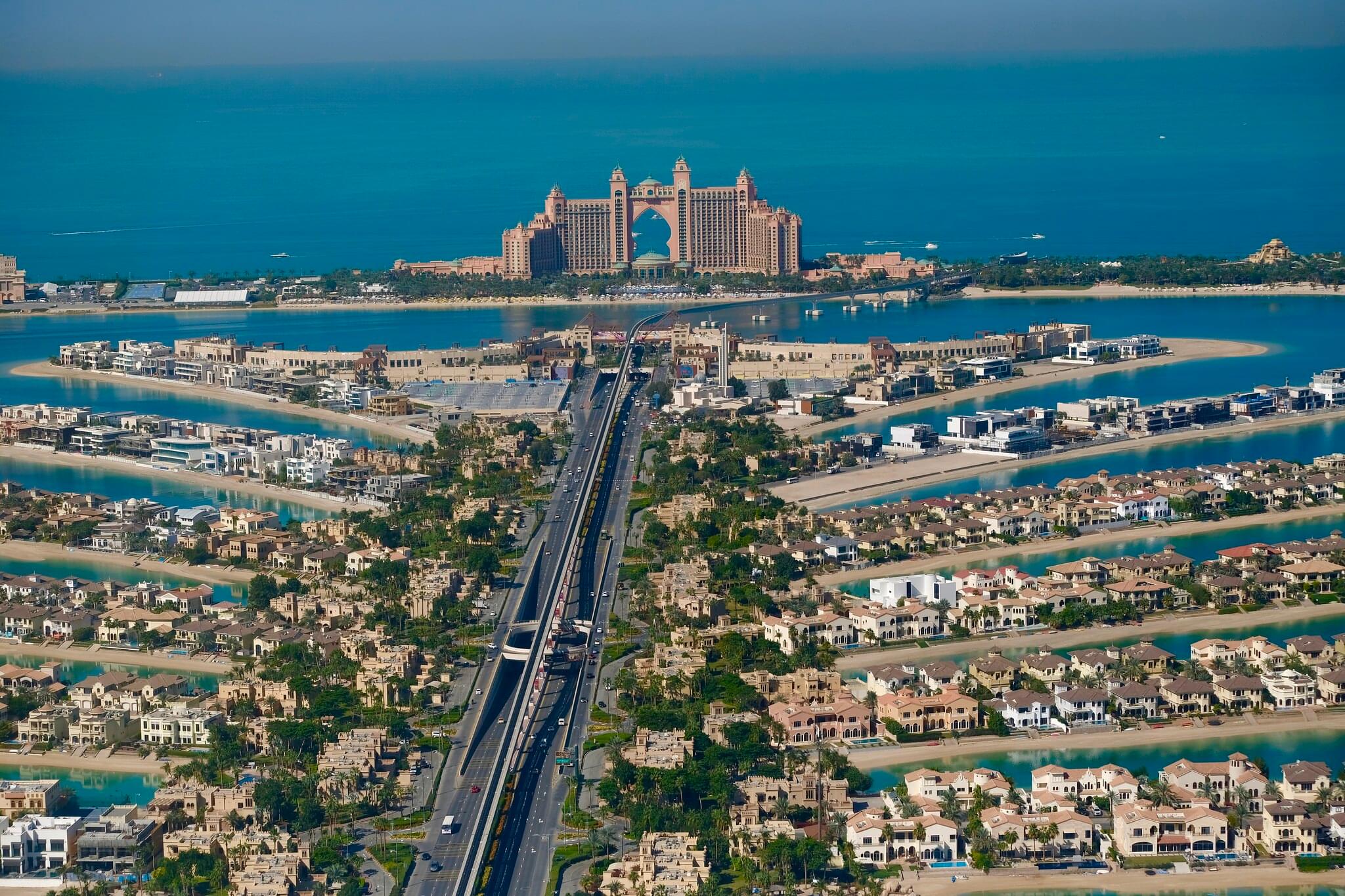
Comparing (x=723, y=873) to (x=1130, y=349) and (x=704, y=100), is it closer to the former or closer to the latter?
(x=1130, y=349)

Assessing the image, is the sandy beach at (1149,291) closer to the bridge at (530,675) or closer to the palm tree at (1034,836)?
the bridge at (530,675)

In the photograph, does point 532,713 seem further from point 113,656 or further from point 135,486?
point 135,486

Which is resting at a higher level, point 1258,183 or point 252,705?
point 1258,183

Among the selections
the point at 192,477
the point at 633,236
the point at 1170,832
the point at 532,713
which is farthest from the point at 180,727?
the point at 633,236

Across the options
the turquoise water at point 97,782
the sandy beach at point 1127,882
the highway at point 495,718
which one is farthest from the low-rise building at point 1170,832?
the turquoise water at point 97,782

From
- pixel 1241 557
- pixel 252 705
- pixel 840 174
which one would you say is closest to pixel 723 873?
pixel 252 705

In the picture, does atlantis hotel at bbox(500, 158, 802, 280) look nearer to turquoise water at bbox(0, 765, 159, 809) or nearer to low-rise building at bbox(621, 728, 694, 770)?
turquoise water at bbox(0, 765, 159, 809)
